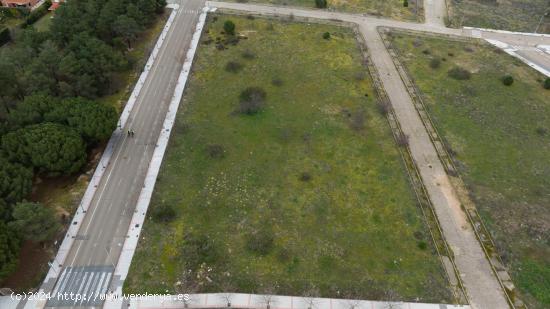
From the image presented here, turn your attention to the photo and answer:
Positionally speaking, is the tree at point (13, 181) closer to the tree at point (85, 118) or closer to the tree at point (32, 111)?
the tree at point (32, 111)

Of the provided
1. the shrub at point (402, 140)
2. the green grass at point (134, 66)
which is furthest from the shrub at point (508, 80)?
the green grass at point (134, 66)

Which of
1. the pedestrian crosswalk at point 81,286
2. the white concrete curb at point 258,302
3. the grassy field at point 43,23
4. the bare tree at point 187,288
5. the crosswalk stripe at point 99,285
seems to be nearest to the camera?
the pedestrian crosswalk at point 81,286

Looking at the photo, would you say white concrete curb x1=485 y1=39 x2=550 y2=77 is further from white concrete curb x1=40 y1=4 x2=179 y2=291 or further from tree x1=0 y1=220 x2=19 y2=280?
tree x1=0 y1=220 x2=19 y2=280

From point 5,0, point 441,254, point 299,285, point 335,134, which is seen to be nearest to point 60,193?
point 299,285

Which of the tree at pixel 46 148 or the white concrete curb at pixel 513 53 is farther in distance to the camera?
the white concrete curb at pixel 513 53

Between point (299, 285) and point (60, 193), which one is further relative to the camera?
point (60, 193)

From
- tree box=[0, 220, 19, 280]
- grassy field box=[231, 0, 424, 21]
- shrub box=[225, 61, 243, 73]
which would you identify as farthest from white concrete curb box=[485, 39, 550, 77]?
tree box=[0, 220, 19, 280]

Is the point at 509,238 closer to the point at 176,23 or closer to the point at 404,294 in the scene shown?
the point at 404,294
